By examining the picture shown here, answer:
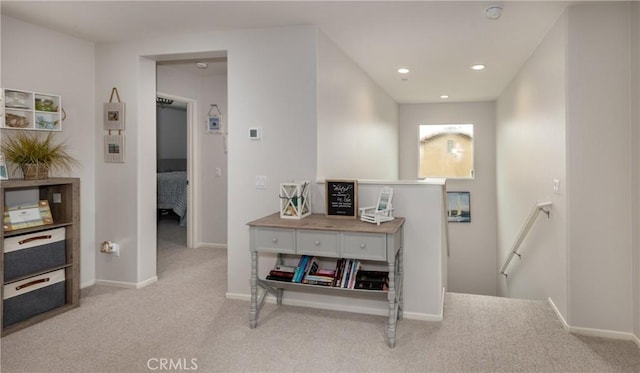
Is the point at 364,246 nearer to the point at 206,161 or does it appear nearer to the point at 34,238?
the point at 34,238

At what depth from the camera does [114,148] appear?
12.5 ft

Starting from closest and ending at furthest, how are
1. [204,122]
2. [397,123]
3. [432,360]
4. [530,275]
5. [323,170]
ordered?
[432,360] < [323,170] < [530,275] < [204,122] < [397,123]

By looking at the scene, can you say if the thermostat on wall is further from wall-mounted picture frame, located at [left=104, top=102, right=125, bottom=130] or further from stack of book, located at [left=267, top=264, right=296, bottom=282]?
wall-mounted picture frame, located at [left=104, top=102, right=125, bottom=130]

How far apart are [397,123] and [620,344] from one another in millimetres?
5319

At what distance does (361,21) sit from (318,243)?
1787 millimetres

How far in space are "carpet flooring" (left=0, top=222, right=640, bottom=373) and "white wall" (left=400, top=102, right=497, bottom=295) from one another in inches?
147

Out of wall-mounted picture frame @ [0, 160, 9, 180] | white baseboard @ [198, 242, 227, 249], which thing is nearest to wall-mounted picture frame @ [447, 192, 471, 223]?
white baseboard @ [198, 242, 227, 249]

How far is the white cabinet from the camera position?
3.11m

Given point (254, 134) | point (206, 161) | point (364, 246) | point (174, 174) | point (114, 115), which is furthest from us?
point (174, 174)

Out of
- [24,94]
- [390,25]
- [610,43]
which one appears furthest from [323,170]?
[24,94]

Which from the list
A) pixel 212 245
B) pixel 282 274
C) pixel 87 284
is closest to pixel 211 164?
pixel 212 245

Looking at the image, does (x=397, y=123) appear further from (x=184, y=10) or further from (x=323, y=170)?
(x=184, y=10)

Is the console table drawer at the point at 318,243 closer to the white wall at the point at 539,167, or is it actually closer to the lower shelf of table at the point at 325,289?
the lower shelf of table at the point at 325,289

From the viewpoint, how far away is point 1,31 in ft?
10.2
